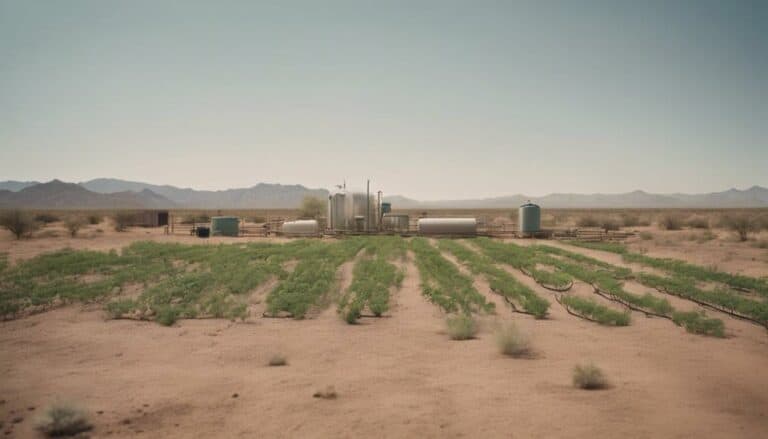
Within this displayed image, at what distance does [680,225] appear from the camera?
56.5 metres

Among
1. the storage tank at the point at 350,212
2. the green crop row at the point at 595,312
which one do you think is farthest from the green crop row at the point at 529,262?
the storage tank at the point at 350,212

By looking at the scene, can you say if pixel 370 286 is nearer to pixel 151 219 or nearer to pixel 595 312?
pixel 595 312

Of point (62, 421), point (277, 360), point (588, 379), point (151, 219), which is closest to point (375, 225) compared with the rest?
point (151, 219)

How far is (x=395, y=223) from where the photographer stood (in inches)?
1838

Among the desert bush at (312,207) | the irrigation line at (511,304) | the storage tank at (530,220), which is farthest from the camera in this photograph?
the desert bush at (312,207)

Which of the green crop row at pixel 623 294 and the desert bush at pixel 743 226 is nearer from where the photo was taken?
the green crop row at pixel 623 294

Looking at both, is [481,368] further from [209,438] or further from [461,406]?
[209,438]

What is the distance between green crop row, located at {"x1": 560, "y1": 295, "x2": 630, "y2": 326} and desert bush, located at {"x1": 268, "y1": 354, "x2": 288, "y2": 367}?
338 inches

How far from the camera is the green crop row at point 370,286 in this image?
14.8 m


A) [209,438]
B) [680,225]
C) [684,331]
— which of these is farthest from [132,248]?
[680,225]

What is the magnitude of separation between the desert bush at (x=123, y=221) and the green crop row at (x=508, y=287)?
4434 cm

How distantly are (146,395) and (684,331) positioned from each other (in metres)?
12.4

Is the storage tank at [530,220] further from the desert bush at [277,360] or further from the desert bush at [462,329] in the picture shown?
the desert bush at [277,360]

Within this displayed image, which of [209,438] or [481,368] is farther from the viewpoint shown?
[481,368]
